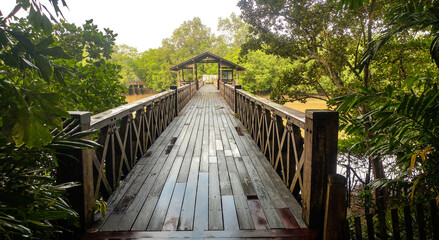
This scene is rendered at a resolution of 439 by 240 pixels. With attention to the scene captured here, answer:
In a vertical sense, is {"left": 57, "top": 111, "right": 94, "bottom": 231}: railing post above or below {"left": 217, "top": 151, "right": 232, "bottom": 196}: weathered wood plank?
above

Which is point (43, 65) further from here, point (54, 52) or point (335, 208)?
point (335, 208)

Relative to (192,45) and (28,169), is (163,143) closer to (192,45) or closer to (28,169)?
(28,169)

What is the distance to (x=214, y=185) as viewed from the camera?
9.59 feet

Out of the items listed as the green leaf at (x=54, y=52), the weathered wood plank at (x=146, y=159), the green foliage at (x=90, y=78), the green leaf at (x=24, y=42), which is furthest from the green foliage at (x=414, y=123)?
the green foliage at (x=90, y=78)

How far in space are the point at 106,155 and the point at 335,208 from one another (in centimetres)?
233

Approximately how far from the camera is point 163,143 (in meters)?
4.86

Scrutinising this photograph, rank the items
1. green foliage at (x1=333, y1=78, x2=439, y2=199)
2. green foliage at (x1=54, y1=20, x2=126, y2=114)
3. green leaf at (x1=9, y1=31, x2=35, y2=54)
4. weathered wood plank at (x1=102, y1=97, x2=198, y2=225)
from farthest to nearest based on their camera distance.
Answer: green foliage at (x1=54, y1=20, x2=126, y2=114) → weathered wood plank at (x1=102, y1=97, x2=198, y2=225) → green foliage at (x1=333, y1=78, x2=439, y2=199) → green leaf at (x1=9, y1=31, x2=35, y2=54)

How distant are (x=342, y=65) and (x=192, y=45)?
1857 inches

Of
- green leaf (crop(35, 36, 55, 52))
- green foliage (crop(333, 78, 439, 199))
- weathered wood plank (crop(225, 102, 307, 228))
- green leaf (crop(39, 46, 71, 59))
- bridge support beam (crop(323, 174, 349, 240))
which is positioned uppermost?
green leaf (crop(35, 36, 55, 52))

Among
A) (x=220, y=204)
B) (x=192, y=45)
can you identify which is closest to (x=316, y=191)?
(x=220, y=204)

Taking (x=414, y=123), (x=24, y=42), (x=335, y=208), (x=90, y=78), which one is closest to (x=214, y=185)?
(x=335, y=208)

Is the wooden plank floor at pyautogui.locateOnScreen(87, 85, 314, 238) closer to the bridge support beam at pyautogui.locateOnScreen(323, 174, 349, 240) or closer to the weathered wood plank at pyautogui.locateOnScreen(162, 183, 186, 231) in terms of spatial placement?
the weathered wood plank at pyautogui.locateOnScreen(162, 183, 186, 231)

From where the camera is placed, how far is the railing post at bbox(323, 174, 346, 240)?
1830mm

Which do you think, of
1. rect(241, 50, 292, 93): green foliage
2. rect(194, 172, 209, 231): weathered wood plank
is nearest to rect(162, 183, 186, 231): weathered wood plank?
rect(194, 172, 209, 231): weathered wood plank
